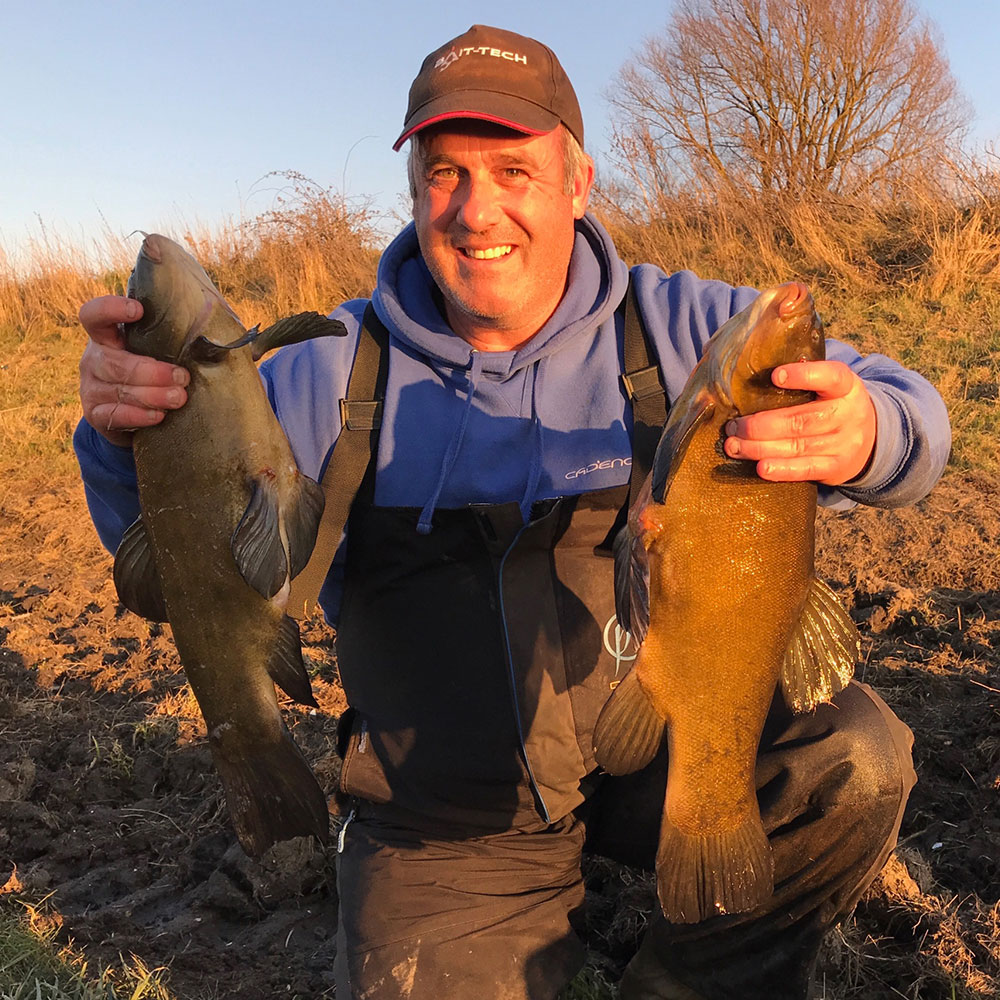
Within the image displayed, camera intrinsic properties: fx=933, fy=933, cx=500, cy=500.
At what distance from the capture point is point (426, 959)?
2549 millimetres

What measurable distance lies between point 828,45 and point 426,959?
1559 centimetres

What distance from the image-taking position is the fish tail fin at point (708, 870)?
2.14m

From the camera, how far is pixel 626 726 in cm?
208

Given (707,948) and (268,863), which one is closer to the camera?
(707,948)

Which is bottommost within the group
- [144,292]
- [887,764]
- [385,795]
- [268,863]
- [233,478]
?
[268,863]

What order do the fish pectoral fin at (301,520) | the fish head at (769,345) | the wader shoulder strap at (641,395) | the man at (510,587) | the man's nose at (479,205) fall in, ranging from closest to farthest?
the fish head at (769,345), the fish pectoral fin at (301,520), the man at (510,587), the wader shoulder strap at (641,395), the man's nose at (479,205)

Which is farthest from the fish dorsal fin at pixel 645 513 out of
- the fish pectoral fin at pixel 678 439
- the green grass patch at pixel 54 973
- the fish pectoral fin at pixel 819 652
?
the green grass patch at pixel 54 973

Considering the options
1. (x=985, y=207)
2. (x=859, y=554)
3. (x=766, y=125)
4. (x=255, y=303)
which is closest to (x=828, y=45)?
(x=766, y=125)

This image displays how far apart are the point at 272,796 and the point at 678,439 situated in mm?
1297

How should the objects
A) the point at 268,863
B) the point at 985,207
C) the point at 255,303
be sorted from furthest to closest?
the point at 255,303 < the point at 985,207 < the point at 268,863

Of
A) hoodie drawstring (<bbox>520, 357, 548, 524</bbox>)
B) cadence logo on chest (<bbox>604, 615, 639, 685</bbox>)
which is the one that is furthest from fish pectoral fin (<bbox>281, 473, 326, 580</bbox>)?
cadence logo on chest (<bbox>604, 615, 639, 685</bbox>)

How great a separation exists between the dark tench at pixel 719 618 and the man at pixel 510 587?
354mm

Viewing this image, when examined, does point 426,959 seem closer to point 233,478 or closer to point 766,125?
point 233,478

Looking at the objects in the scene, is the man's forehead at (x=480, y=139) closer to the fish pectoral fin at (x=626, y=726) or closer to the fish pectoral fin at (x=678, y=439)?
the fish pectoral fin at (x=678, y=439)
